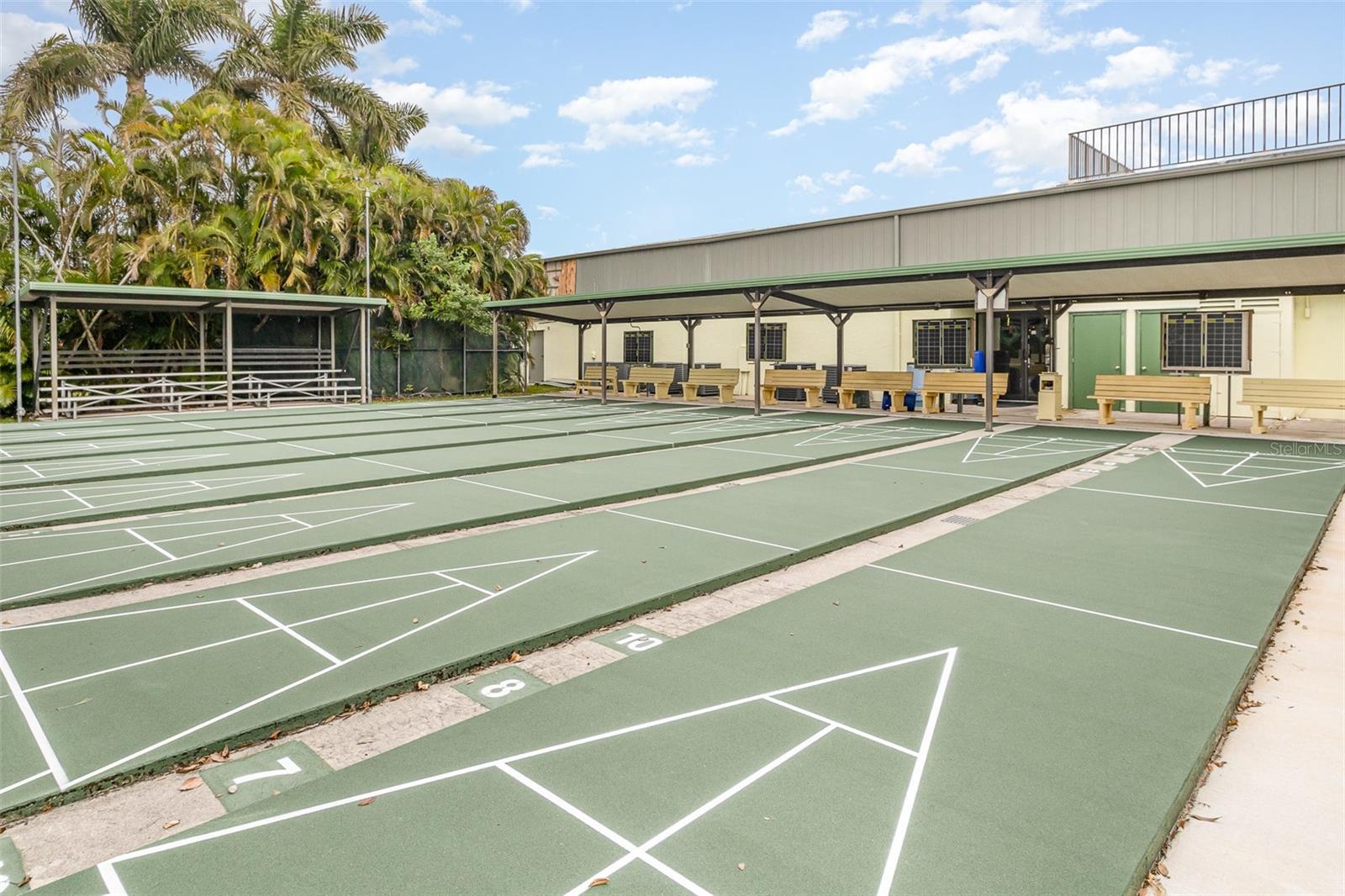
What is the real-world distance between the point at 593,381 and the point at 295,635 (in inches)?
886

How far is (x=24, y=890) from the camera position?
2281 mm

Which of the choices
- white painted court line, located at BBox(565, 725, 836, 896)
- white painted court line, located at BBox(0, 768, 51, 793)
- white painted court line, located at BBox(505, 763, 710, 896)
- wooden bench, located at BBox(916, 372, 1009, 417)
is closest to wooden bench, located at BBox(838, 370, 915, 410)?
wooden bench, located at BBox(916, 372, 1009, 417)

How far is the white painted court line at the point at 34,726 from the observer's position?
113 inches

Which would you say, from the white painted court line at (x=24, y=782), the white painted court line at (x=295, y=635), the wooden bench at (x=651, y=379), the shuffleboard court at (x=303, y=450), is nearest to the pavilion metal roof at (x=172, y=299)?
the shuffleboard court at (x=303, y=450)

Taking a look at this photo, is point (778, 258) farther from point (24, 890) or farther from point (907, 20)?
point (24, 890)

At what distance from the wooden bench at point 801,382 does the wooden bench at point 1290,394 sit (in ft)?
28.8

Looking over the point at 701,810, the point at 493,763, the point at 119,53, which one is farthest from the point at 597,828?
the point at 119,53

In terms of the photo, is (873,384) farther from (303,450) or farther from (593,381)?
(303,450)

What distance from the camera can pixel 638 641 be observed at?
4.29 meters

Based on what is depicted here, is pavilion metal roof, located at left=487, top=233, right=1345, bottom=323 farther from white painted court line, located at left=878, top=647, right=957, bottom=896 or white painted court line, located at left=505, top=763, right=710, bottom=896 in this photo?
white painted court line, located at left=505, top=763, right=710, bottom=896

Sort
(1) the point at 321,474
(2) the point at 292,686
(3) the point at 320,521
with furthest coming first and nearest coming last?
(1) the point at 321,474 → (3) the point at 320,521 → (2) the point at 292,686

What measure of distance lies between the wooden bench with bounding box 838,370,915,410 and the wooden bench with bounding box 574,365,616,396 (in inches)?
348

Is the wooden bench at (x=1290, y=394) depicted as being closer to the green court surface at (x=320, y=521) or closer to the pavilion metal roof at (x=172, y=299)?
the green court surface at (x=320, y=521)

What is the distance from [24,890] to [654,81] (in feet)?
188
